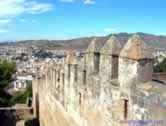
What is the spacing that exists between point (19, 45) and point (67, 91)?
12936 centimetres

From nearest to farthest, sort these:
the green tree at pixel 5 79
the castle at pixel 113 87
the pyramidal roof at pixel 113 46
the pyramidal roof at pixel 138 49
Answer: the castle at pixel 113 87 < the pyramidal roof at pixel 138 49 < the pyramidal roof at pixel 113 46 < the green tree at pixel 5 79

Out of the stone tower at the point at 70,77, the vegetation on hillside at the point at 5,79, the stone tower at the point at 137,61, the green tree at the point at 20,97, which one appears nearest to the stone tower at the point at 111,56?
the stone tower at the point at 137,61

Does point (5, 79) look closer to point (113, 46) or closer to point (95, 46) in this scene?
point (95, 46)

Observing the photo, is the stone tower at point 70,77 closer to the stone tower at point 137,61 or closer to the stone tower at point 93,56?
the stone tower at point 93,56

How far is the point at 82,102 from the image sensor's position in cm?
872

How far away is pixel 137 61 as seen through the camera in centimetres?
527

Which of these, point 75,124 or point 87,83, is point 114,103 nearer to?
point 87,83

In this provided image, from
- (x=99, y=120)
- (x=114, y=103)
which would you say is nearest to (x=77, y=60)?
(x=99, y=120)

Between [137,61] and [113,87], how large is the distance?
47.7 inches

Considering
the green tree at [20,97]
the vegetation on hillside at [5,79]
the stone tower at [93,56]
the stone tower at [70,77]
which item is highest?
the stone tower at [93,56]

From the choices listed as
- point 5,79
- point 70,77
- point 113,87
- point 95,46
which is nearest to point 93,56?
point 95,46

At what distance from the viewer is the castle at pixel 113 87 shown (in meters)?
5.15

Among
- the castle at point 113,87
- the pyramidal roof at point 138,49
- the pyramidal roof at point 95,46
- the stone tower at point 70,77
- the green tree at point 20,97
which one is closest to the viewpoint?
the castle at point 113,87

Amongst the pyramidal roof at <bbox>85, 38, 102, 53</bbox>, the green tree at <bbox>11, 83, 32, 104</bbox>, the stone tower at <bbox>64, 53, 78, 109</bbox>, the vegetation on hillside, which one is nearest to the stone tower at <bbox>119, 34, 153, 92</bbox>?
the pyramidal roof at <bbox>85, 38, 102, 53</bbox>
